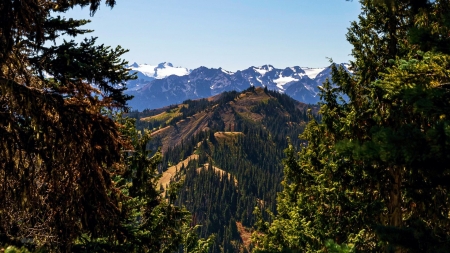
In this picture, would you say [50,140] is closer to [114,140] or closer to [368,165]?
[114,140]

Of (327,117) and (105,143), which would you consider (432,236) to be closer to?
(105,143)

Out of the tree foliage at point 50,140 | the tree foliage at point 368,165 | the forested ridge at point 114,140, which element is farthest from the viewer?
the tree foliage at point 368,165

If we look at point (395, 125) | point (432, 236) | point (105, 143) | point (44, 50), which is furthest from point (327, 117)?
point (44, 50)

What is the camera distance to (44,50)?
8.23 meters

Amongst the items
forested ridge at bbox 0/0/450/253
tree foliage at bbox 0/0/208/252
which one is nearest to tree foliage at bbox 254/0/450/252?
forested ridge at bbox 0/0/450/253

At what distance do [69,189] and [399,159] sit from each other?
21.5 ft

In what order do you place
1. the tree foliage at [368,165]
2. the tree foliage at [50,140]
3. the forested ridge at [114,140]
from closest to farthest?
1. the forested ridge at [114,140]
2. the tree foliage at [50,140]
3. the tree foliage at [368,165]

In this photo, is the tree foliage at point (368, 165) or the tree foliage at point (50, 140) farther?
the tree foliage at point (368, 165)

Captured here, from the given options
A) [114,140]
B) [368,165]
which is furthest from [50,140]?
[368,165]

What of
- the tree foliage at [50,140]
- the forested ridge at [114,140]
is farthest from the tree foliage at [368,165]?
the tree foliage at [50,140]

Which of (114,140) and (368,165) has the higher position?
(114,140)

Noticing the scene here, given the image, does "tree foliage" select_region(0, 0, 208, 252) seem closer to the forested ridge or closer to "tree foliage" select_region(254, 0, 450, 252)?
the forested ridge

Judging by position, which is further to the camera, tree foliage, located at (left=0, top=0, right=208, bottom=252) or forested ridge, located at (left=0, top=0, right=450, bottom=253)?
tree foliage, located at (left=0, top=0, right=208, bottom=252)

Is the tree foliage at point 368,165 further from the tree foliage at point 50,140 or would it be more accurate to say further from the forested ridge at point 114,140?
the tree foliage at point 50,140
